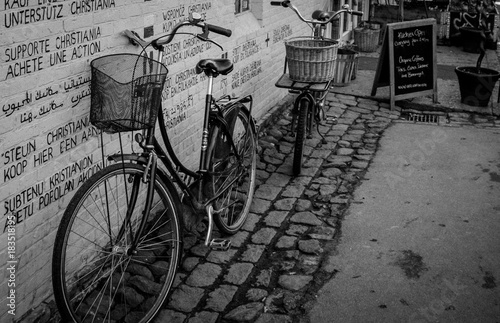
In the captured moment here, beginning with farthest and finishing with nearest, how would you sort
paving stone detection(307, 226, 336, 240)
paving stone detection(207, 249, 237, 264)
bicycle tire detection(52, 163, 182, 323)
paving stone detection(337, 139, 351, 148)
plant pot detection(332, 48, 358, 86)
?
1. plant pot detection(332, 48, 358, 86)
2. paving stone detection(337, 139, 351, 148)
3. paving stone detection(307, 226, 336, 240)
4. paving stone detection(207, 249, 237, 264)
5. bicycle tire detection(52, 163, 182, 323)

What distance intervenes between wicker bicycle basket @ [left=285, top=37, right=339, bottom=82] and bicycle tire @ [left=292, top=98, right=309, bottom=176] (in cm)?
24

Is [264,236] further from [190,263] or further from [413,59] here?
[413,59]

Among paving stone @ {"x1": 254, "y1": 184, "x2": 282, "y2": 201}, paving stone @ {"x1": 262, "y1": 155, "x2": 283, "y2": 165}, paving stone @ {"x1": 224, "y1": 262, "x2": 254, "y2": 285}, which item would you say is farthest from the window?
paving stone @ {"x1": 224, "y1": 262, "x2": 254, "y2": 285}

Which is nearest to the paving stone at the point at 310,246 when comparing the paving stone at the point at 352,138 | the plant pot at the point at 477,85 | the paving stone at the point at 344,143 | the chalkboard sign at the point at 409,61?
the paving stone at the point at 344,143

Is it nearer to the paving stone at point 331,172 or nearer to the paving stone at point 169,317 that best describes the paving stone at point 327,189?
the paving stone at point 331,172

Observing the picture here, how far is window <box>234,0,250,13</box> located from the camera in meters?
6.96

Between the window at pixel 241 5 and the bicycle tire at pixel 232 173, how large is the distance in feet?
7.08

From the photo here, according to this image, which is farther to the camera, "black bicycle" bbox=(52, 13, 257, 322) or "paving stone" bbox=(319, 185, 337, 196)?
"paving stone" bbox=(319, 185, 337, 196)

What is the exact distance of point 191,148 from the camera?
217 inches

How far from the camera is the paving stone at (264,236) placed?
16.1 ft

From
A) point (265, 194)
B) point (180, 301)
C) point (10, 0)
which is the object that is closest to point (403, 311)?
point (180, 301)

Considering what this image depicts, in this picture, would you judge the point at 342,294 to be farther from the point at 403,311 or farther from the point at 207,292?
the point at 207,292

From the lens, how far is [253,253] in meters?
4.72

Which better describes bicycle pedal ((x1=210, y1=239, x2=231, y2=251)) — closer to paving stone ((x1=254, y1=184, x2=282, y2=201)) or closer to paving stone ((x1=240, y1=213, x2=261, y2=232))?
paving stone ((x1=240, y1=213, x2=261, y2=232))
